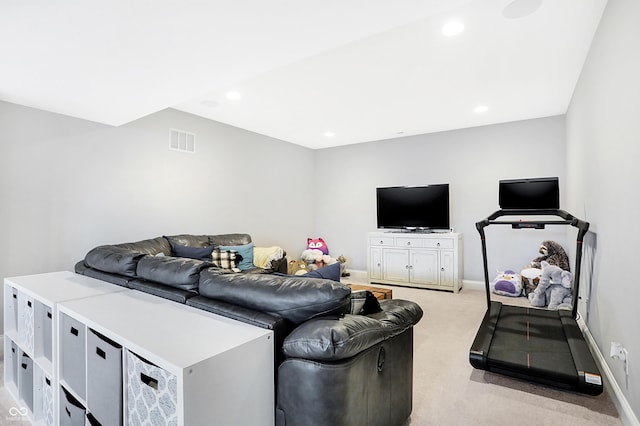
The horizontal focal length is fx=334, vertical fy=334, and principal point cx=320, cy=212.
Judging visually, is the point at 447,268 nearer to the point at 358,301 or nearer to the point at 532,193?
the point at 532,193

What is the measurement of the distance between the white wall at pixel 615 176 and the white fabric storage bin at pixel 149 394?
2190 millimetres

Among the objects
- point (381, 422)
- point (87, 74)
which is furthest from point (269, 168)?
point (381, 422)

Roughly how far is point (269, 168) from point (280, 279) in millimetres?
4367

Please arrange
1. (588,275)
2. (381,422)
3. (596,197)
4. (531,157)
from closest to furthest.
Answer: (381,422), (596,197), (588,275), (531,157)

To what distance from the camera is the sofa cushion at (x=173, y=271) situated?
185 cm

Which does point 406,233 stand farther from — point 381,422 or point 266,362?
point 266,362

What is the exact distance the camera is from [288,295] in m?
1.49

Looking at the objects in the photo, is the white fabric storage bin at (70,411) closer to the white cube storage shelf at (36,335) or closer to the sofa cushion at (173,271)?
the white cube storage shelf at (36,335)

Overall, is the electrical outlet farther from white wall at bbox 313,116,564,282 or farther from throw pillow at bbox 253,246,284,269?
throw pillow at bbox 253,246,284,269

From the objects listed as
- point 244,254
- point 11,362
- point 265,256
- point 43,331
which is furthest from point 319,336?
point 265,256

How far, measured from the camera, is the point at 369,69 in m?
3.17

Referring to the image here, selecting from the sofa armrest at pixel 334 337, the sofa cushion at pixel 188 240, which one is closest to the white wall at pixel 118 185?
the sofa cushion at pixel 188 240

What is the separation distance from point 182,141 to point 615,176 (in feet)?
14.5

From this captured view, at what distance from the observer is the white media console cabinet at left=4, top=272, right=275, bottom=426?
3.60 ft
